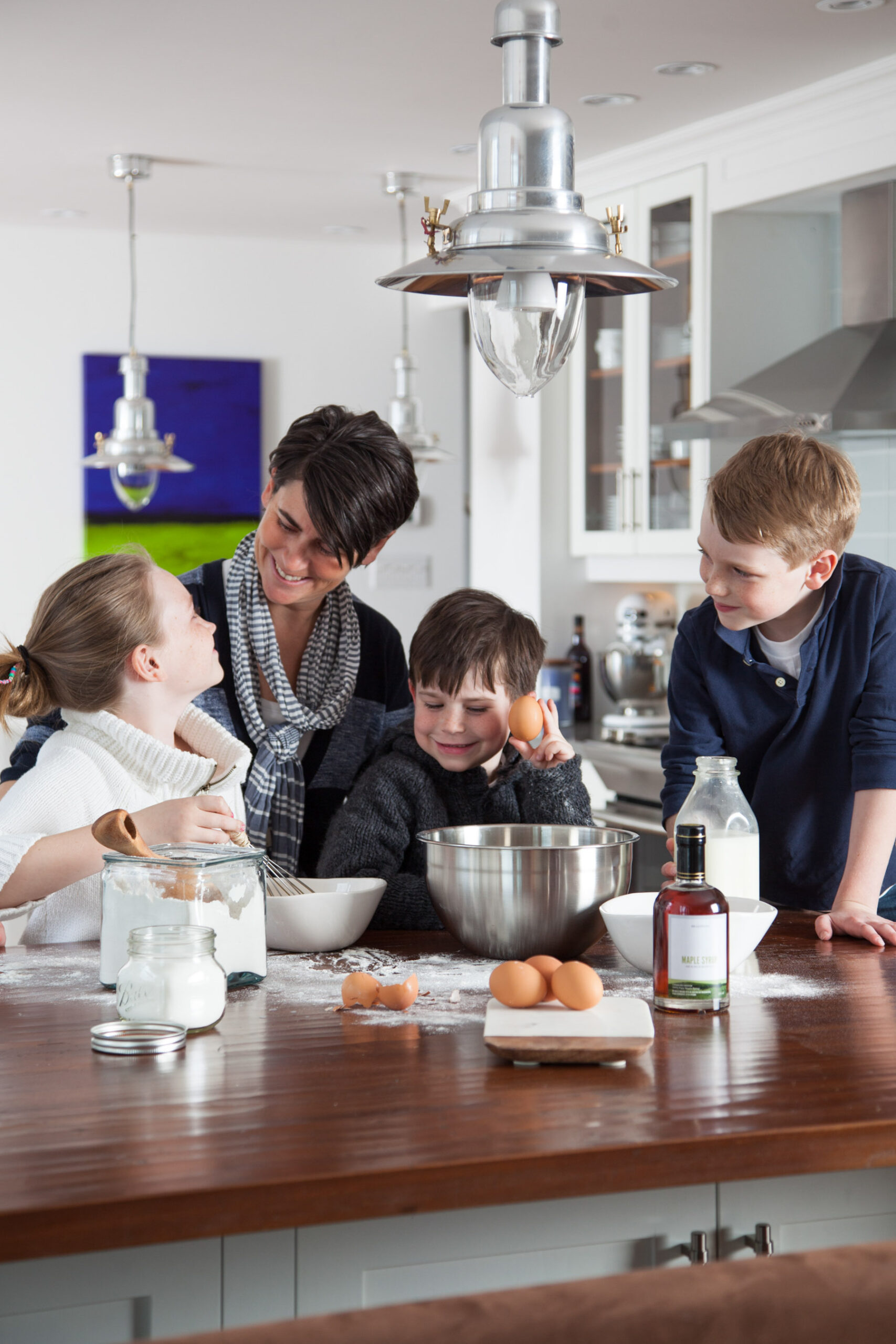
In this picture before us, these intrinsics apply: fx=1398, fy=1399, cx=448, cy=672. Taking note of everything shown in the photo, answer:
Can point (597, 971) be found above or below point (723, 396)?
below

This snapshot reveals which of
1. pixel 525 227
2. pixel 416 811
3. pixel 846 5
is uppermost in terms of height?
pixel 846 5

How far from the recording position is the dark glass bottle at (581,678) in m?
4.68

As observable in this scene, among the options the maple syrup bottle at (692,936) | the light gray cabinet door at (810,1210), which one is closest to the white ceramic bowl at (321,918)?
the maple syrup bottle at (692,936)

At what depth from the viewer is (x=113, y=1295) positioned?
90cm

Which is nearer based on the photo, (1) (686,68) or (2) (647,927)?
(2) (647,927)

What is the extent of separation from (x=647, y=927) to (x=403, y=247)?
416 centimetres

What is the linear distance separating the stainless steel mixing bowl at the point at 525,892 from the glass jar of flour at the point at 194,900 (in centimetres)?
Answer: 19

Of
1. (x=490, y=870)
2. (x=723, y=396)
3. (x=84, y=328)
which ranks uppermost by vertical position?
(x=84, y=328)

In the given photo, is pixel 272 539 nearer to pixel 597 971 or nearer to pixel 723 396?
pixel 597 971

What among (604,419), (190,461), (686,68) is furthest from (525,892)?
(190,461)

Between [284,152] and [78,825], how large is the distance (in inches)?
122

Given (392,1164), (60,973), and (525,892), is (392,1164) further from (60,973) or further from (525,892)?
(60,973)

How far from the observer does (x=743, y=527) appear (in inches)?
63.4

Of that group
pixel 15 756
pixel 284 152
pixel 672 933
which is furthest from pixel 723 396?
pixel 672 933
